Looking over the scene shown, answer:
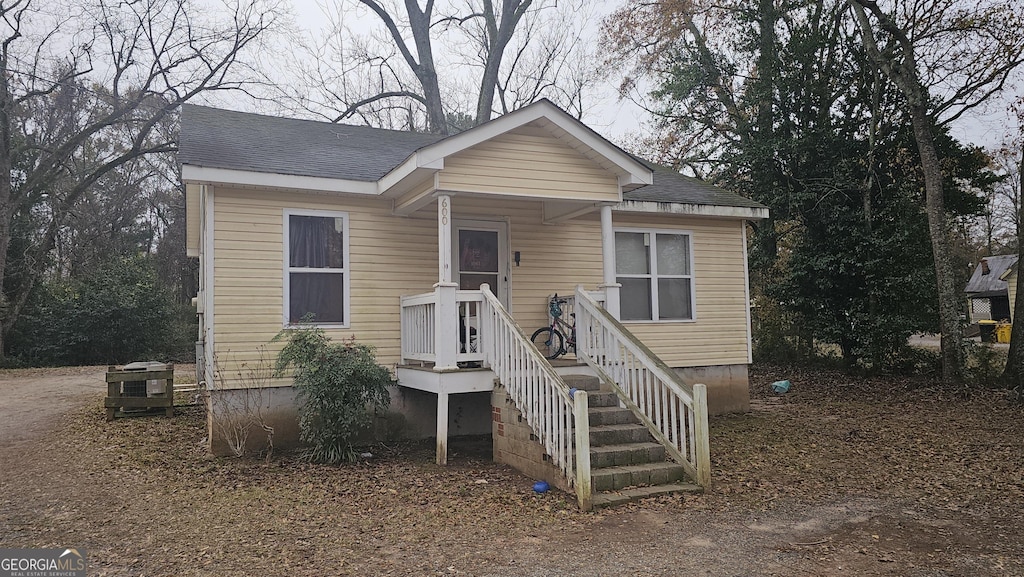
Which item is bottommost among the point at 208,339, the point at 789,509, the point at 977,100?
the point at 789,509

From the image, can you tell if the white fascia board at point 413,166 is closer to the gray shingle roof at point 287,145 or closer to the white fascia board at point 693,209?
the gray shingle roof at point 287,145

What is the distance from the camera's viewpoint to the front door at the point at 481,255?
10062mm

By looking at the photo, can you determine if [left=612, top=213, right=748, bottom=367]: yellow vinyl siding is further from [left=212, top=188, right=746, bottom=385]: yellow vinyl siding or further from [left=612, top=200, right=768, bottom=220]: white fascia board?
[left=612, top=200, right=768, bottom=220]: white fascia board

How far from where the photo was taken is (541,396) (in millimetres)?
6918

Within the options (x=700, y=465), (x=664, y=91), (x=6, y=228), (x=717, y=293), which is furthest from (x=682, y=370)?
(x=6, y=228)

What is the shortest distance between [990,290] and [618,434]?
139 ft

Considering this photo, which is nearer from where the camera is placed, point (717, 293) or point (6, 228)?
point (717, 293)

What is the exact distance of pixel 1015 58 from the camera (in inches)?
546

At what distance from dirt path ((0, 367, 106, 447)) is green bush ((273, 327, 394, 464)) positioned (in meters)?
5.08

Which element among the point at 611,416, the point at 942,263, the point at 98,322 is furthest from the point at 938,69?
the point at 98,322

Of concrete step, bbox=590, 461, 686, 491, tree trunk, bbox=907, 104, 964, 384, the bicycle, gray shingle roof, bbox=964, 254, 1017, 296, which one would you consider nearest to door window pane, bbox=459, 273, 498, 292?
the bicycle

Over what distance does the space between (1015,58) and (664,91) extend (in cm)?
904

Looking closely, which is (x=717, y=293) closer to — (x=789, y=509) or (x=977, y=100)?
(x=789, y=509)

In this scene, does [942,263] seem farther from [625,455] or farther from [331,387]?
[331,387]
